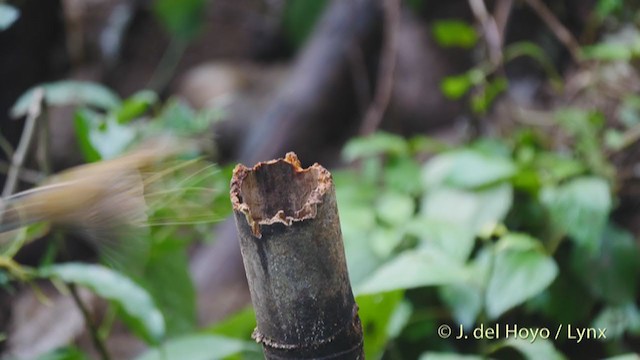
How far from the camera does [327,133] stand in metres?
2.89

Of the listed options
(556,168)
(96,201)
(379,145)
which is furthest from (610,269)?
(96,201)

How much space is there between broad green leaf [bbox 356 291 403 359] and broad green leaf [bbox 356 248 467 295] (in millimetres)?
29

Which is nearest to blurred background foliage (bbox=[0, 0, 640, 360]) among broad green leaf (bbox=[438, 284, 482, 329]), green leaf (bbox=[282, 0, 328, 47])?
broad green leaf (bbox=[438, 284, 482, 329])

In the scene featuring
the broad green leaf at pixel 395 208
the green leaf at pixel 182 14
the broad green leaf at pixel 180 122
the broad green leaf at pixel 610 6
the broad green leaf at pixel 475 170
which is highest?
the green leaf at pixel 182 14

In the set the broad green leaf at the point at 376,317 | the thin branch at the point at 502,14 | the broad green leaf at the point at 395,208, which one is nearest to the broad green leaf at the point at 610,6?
the thin branch at the point at 502,14

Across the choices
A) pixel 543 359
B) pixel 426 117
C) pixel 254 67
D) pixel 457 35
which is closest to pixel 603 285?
pixel 543 359

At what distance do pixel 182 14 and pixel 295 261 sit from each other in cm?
271

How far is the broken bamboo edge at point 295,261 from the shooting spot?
1.99 feet

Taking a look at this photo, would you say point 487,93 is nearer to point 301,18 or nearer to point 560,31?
point 560,31

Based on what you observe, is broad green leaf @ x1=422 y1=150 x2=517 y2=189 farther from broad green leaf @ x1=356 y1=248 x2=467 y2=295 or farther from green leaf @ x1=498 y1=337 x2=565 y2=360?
green leaf @ x1=498 y1=337 x2=565 y2=360

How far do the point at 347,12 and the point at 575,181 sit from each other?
171 centimetres

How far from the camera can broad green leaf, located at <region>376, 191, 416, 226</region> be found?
1.61 metres

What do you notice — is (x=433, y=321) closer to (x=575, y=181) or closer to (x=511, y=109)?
(x=575, y=181)

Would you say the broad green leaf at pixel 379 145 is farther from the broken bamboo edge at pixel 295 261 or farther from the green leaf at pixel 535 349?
the broken bamboo edge at pixel 295 261
